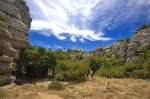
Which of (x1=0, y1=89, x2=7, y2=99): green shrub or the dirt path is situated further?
the dirt path

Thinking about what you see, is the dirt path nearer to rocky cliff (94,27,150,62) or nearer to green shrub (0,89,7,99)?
green shrub (0,89,7,99)

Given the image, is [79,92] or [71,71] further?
[71,71]

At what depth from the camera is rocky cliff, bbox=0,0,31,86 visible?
40.9 m

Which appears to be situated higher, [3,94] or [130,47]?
[130,47]

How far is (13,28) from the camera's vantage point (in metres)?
54.3

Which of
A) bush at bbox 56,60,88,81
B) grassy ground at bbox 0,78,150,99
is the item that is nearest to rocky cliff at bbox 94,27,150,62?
bush at bbox 56,60,88,81

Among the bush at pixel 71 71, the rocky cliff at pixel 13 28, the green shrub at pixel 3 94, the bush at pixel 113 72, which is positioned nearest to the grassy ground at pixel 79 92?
the green shrub at pixel 3 94

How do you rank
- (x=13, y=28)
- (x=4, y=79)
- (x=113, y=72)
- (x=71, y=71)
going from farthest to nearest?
(x=113, y=72) < (x=13, y=28) < (x=71, y=71) < (x=4, y=79)

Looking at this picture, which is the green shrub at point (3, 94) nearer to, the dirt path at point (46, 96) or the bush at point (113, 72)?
the dirt path at point (46, 96)

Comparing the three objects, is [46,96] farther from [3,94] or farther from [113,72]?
[113,72]

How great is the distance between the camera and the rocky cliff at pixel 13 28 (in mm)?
40906

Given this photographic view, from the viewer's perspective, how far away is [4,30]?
4028 centimetres

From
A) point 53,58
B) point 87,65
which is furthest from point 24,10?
point 87,65

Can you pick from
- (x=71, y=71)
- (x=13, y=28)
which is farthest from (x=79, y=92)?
(x=13, y=28)
